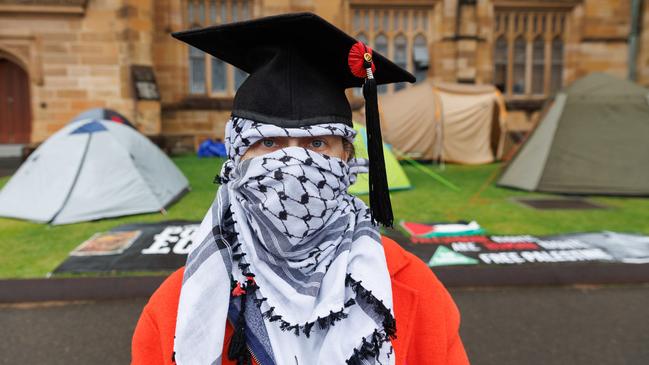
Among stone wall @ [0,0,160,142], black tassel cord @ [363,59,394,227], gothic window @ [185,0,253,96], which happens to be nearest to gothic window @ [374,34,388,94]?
gothic window @ [185,0,253,96]

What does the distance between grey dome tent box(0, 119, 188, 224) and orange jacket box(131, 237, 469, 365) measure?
558 cm

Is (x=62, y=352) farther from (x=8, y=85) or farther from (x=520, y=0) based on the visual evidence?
(x=520, y=0)

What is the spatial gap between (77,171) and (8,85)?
31.2 feet

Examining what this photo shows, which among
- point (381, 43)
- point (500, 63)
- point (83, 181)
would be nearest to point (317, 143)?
point (83, 181)

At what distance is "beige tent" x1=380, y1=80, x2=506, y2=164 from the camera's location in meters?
12.5

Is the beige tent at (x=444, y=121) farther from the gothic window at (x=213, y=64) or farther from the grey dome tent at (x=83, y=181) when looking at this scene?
the grey dome tent at (x=83, y=181)

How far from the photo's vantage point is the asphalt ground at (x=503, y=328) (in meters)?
2.91

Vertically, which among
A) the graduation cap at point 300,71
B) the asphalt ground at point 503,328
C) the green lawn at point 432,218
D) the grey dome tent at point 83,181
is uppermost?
the graduation cap at point 300,71

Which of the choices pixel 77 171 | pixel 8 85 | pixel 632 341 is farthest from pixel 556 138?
pixel 8 85

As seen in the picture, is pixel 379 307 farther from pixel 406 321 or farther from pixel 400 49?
pixel 400 49

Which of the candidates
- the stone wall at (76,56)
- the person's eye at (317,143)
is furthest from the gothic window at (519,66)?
the person's eye at (317,143)

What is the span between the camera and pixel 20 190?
669 centimetres

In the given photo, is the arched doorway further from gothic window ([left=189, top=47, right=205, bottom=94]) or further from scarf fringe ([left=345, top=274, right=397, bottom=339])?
scarf fringe ([left=345, top=274, right=397, bottom=339])

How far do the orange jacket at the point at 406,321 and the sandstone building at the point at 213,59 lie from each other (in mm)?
12593
